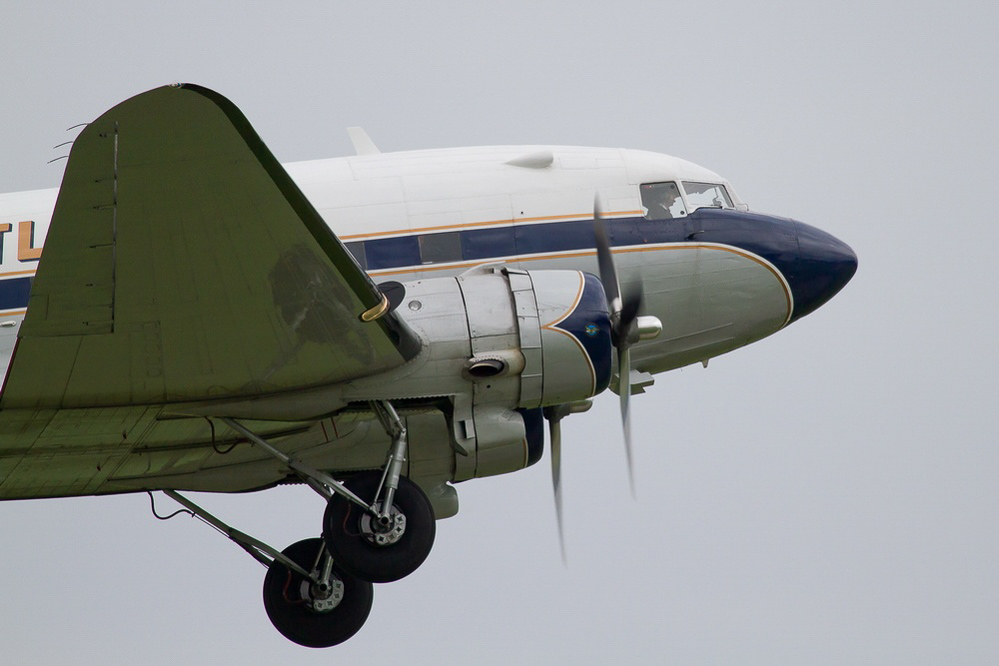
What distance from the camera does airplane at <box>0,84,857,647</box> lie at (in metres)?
9.35

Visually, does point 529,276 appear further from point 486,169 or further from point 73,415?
point 73,415

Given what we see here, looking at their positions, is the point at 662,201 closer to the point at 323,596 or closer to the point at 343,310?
the point at 343,310

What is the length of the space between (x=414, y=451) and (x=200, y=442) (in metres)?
1.89

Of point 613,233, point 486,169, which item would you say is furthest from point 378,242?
point 613,233

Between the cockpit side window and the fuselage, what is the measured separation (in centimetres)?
1

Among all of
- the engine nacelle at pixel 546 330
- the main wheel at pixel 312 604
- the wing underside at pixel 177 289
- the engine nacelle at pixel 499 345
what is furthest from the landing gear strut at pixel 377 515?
the main wheel at pixel 312 604

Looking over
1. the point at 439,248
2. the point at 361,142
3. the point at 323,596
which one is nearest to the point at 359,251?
the point at 439,248

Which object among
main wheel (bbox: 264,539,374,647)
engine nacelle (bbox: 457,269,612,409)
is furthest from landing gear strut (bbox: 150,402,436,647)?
main wheel (bbox: 264,539,374,647)

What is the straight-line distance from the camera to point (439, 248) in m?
12.6

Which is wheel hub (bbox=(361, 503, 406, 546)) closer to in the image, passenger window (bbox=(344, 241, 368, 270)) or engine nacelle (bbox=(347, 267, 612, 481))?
engine nacelle (bbox=(347, 267, 612, 481))

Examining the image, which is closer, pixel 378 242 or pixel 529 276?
pixel 529 276

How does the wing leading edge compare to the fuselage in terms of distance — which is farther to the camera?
the fuselage

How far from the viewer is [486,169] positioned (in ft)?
43.0

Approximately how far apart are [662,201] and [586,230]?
41.7 inches
